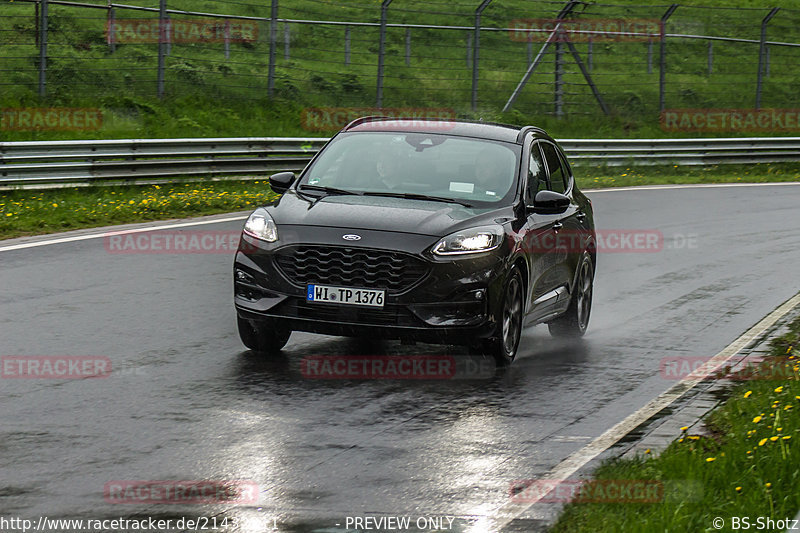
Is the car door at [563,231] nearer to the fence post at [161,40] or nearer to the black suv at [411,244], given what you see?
the black suv at [411,244]

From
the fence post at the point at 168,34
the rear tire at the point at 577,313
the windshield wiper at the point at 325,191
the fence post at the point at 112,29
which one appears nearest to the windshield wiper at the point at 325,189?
the windshield wiper at the point at 325,191

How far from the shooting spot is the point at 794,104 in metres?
41.1

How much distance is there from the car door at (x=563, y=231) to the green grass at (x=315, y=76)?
14138 mm

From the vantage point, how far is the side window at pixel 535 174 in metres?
10.4

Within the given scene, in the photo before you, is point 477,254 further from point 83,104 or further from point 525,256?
point 83,104

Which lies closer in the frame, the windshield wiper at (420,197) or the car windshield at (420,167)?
the windshield wiper at (420,197)

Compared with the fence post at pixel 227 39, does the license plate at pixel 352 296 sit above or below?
below

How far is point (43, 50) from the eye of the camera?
23.6 meters

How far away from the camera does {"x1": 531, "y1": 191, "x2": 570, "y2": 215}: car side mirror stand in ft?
32.6

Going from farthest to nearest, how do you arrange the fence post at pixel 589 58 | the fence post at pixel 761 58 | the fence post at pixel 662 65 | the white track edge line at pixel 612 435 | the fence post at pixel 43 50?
the fence post at pixel 589 58
the fence post at pixel 761 58
the fence post at pixel 662 65
the fence post at pixel 43 50
the white track edge line at pixel 612 435

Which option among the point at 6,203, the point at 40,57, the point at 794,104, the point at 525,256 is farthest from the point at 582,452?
the point at 794,104

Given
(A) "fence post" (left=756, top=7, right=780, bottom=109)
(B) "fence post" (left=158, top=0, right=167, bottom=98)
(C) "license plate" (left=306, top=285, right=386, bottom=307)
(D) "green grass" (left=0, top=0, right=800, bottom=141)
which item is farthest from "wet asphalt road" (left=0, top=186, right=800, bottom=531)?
(A) "fence post" (left=756, top=7, right=780, bottom=109)

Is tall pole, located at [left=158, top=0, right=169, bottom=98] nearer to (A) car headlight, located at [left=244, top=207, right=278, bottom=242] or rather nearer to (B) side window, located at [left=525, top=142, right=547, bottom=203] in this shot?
(B) side window, located at [left=525, top=142, right=547, bottom=203]

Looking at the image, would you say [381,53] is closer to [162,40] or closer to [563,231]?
[162,40]
